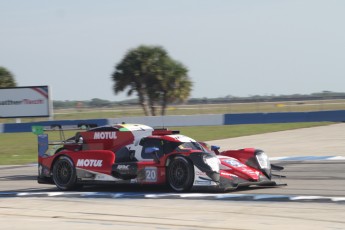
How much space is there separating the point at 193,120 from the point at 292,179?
17366mm

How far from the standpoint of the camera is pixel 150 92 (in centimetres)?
4278

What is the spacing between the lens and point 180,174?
37.7 feet

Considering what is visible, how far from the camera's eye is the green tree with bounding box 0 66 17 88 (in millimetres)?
A: 48812

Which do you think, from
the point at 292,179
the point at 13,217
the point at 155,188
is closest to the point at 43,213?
the point at 13,217

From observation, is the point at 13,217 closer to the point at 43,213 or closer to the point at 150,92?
the point at 43,213

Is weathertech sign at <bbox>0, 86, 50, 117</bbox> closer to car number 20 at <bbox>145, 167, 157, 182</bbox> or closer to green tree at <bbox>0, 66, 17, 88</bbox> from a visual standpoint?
green tree at <bbox>0, 66, 17, 88</bbox>

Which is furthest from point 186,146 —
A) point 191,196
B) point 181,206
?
point 181,206

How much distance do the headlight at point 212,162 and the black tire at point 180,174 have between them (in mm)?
271

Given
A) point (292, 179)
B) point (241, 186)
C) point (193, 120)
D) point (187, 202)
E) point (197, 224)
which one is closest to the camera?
point (197, 224)

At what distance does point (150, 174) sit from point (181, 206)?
1.99 meters

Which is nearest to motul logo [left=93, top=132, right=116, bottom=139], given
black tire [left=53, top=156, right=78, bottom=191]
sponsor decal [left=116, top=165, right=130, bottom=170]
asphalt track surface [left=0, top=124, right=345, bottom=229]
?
black tire [left=53, top=156, right=78, bottom=191]

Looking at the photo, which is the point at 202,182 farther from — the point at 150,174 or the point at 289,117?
the point at 289,117

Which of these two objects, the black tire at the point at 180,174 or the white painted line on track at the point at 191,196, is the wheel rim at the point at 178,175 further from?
the white painted line on track at the point at 191,196

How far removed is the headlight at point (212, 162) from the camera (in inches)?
436
